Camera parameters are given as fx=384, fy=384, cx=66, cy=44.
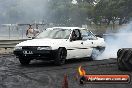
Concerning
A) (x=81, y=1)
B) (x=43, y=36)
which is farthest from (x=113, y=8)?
(x=43, y=36)

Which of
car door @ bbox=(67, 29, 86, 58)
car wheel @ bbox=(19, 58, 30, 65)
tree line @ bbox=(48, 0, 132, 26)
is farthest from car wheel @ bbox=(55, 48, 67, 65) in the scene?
tree line @ bbox=(48, 0, 132, 26)

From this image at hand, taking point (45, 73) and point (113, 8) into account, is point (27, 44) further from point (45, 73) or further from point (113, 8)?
point (113, 8)

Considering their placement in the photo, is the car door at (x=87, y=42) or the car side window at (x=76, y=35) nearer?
the car side window at (x=76, y=35)

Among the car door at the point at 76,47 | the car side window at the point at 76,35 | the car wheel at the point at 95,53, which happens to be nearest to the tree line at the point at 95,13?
the car wheel at the point at 95,53

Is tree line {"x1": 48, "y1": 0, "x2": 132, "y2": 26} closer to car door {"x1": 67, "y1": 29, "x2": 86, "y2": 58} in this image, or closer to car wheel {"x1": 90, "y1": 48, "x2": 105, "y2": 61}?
car wheel {"x1": 90, "y1": 48, "x2": 105, "y2": 61}

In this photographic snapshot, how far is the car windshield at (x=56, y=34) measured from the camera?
14.5 m

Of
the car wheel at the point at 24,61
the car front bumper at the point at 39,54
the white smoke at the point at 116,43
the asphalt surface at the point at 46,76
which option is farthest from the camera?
the white smoke at the point at 116,43

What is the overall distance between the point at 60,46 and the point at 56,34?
3.71ft

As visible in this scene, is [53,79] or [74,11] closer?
[53,79]

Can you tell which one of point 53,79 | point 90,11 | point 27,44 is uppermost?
point 90,11

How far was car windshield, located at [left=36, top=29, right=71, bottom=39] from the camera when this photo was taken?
47.4 ft

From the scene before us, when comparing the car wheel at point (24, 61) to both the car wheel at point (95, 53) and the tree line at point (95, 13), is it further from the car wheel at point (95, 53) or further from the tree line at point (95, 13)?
the tree line at point (95, 13)

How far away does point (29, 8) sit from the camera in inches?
4397

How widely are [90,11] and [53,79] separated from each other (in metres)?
70.1
